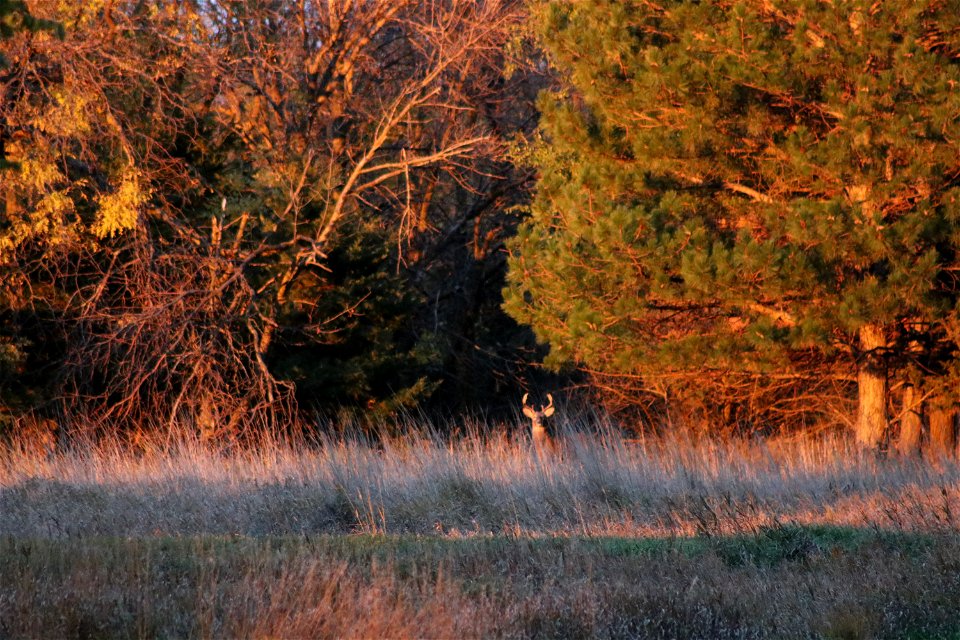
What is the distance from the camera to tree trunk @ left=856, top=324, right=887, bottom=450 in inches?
574

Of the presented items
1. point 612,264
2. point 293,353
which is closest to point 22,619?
point 612,264

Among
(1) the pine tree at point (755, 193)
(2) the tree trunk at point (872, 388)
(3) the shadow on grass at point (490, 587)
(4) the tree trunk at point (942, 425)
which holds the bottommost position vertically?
(4) the tree trunk at point (942, 425)

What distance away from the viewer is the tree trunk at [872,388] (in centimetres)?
1459

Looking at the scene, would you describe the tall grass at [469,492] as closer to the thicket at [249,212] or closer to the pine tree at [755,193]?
the pine tree at [755,193]

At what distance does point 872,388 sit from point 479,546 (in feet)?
31.0

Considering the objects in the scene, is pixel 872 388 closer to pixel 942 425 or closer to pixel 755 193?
pixel 942 425

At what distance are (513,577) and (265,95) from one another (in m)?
13.8

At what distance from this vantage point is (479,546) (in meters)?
7.38

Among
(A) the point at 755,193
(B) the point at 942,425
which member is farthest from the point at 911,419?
(A) the point at 755,193

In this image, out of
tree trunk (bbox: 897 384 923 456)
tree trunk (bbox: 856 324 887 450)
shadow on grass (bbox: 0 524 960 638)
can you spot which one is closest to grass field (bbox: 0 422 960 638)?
shadow on grass (bbox: 0 524 960 638)

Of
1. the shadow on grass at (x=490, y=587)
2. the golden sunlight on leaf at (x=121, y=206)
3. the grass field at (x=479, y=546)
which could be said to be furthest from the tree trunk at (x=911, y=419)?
the golden sunlight on leaf at (x=121, y=206)

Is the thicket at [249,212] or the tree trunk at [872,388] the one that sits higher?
the thicket at [249,212]

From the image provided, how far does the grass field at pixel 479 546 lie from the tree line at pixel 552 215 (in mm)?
2452

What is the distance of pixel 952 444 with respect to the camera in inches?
634
